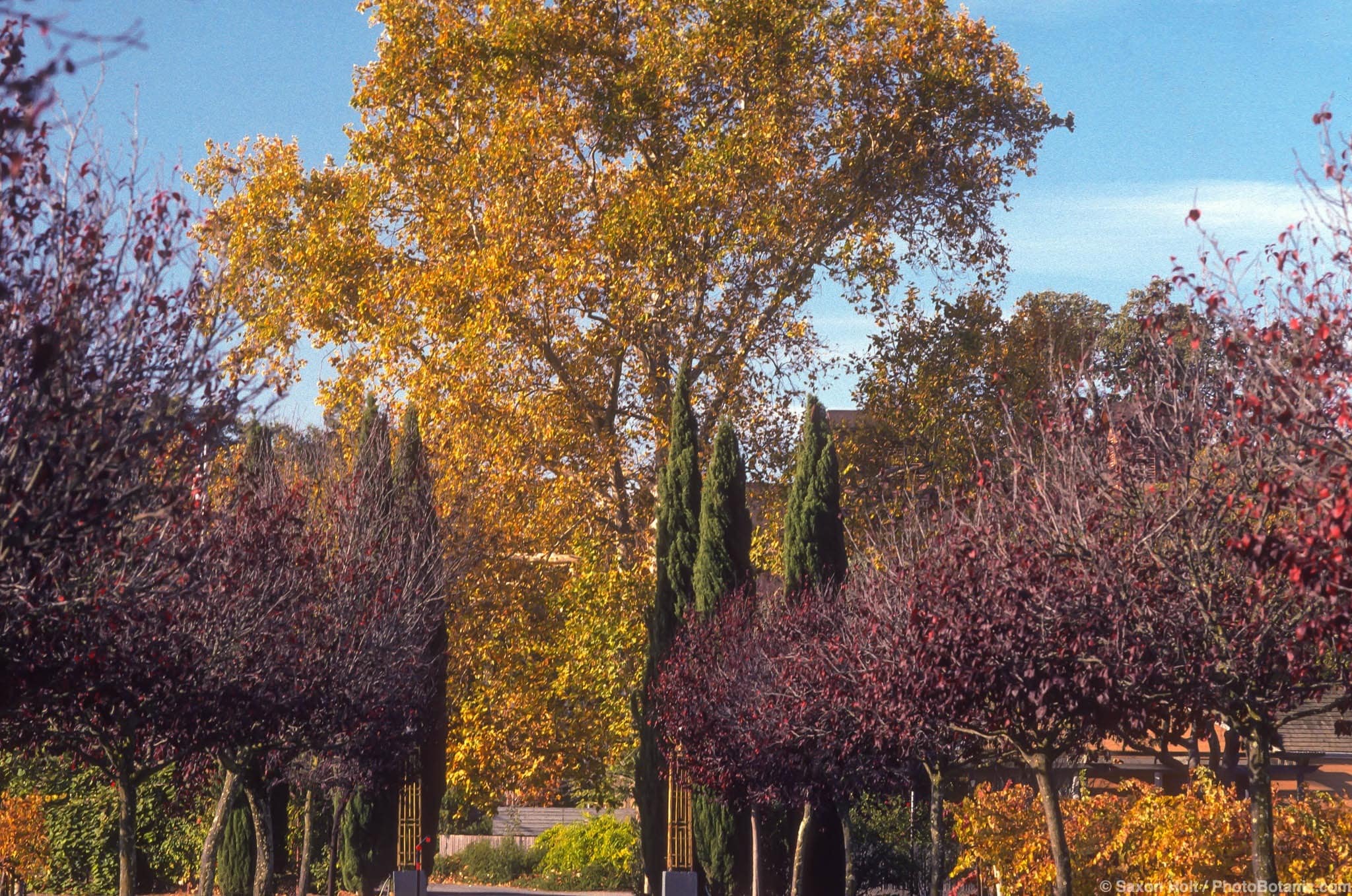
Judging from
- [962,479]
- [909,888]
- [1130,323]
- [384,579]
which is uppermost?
[1130,323]

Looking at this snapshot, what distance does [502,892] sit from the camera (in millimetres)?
33281

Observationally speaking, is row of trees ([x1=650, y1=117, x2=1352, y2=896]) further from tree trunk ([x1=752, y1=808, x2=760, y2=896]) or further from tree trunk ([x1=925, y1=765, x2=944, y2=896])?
tree trunk ([x1=752, y1=808, x2=760, y2=896])

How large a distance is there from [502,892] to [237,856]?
7.60 meters

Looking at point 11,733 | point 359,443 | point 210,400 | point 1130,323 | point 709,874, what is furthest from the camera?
point 1130,323

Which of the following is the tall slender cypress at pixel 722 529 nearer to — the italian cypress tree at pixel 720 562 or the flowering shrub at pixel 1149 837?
the italian cypress tree at pixel 720 562

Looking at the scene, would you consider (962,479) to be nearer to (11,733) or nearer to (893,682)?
(893,682)

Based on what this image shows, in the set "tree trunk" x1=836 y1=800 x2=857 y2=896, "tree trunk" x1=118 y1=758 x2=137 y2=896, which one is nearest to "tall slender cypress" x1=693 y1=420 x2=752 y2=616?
"tree trunk" x1=836 y1=800 x2=857 y2=896

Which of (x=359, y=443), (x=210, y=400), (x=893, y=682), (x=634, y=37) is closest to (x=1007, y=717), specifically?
(x=893, y=682)

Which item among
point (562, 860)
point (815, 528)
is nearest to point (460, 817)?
→ point (562, 860)

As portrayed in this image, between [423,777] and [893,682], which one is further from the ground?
[893,682]

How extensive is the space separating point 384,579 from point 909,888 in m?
11.2

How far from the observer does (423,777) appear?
27.1m

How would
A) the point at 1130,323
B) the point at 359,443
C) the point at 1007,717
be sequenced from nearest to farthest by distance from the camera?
the point at 1007,717, the point at 359,443, the point at 1130,323

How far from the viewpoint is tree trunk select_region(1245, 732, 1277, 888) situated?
481 inches
